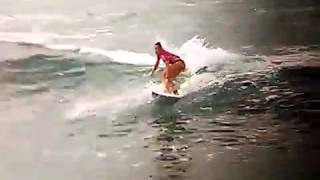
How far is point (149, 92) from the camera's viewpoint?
1.25 metres

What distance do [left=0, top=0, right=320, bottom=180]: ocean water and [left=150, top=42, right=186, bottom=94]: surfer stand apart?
15mm

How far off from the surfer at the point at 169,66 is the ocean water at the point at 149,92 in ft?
0.05

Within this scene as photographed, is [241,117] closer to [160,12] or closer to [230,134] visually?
[230,134]

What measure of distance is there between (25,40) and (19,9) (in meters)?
0.07

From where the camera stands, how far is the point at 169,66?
1.25 metres

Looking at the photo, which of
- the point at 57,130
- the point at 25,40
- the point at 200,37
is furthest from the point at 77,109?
the point at 200,37

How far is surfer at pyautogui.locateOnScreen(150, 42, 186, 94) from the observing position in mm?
1253

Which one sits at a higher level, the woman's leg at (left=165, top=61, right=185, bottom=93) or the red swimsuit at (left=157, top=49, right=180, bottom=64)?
the red swimsuit at (left=157, top=49, right=180, bottom=64)

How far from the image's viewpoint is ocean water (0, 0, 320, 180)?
1.23m

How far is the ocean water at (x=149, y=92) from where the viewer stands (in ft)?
4.02

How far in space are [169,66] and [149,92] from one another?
7cm

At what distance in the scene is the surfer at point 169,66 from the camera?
1.25m

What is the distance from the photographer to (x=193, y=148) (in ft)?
4.10

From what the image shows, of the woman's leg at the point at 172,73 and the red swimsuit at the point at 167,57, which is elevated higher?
the red swimsuit at the point at 167,57
